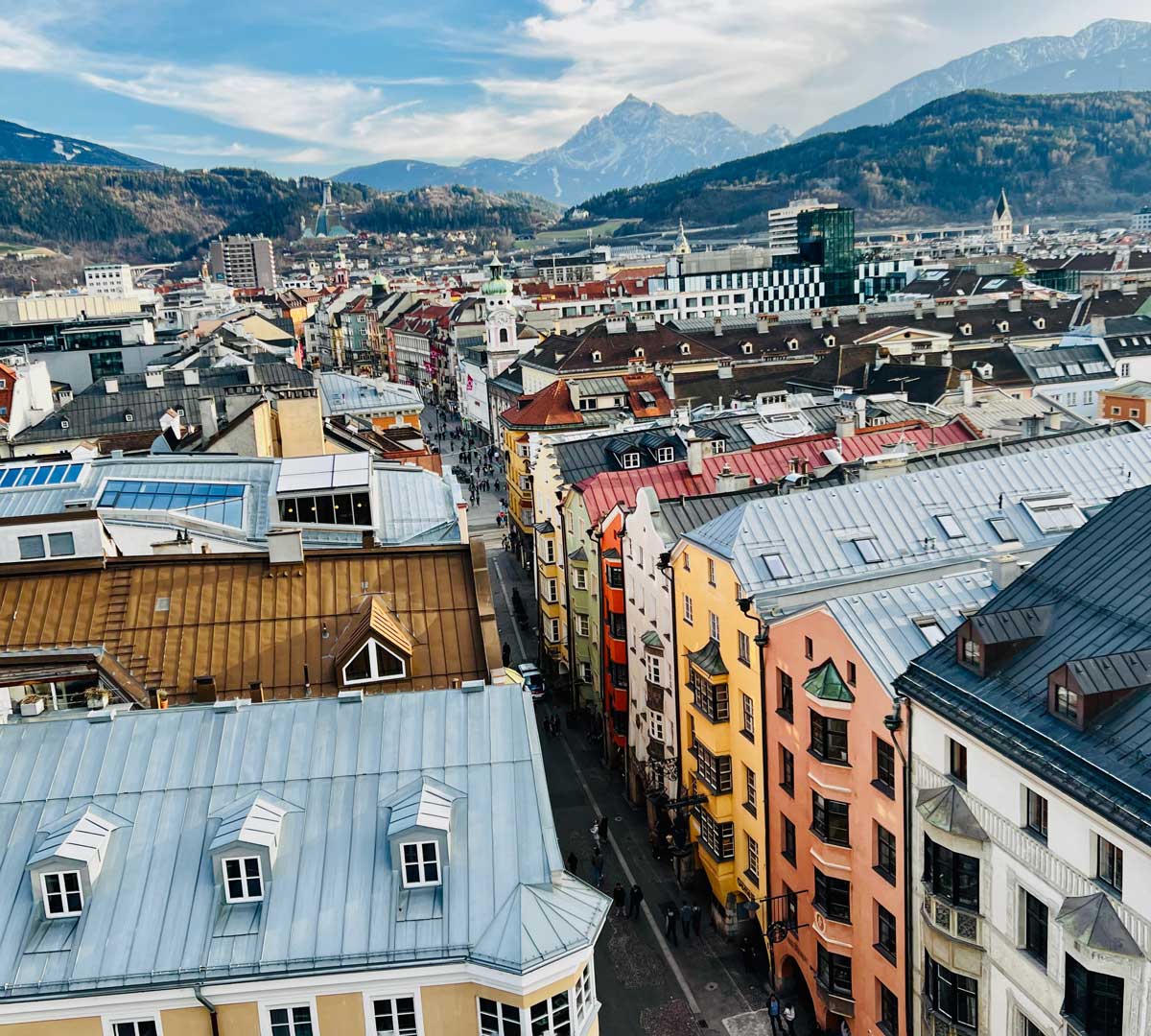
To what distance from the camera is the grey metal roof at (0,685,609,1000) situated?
23047 millimetres

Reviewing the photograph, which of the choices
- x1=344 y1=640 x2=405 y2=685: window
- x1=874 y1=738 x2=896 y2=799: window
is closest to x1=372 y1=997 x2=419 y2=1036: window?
→ x1=344 y1=640 x2=405 y2=685: window

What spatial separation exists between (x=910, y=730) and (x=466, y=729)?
12.9 meters

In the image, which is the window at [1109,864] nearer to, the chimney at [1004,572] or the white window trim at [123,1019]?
the chimney at [1004,572]

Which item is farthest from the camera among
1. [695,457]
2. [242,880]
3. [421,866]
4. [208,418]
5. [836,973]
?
[208,418]

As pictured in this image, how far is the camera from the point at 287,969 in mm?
22828

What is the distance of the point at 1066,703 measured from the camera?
90.1ft

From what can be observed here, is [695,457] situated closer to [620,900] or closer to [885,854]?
[620,900]

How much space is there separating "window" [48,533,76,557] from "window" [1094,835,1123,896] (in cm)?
3188

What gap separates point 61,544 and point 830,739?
84.0ft

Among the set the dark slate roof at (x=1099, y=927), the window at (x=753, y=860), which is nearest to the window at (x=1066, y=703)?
the dark slate roof at (x=1099, y=927)

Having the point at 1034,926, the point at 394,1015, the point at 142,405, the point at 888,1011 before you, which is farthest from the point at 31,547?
the point at 142,405

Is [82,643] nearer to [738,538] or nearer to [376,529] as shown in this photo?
[376,529]

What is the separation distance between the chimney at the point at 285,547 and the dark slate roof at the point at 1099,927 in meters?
24.9

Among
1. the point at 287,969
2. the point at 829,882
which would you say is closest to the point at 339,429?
the point at 829,882
